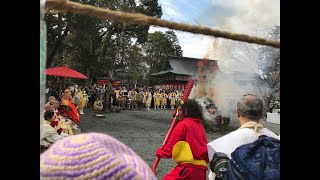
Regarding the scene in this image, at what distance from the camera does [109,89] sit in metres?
18.9

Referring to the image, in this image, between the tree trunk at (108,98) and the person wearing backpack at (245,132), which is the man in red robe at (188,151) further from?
the tree trunk at (108,98)

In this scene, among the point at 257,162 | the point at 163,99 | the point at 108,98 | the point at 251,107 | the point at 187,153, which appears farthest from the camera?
the point at 163,99

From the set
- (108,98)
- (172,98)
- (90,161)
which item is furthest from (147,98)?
(90,161)

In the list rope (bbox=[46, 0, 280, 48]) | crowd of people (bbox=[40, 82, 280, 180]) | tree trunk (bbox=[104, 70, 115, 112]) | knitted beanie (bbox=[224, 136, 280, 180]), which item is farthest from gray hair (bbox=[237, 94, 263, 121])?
tree trunk (bbox=[104, 70, 115, 112])

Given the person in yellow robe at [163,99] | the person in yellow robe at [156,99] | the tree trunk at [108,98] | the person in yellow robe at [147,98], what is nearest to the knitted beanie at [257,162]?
the tree trunk at [108,98]

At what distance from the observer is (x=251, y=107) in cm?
265

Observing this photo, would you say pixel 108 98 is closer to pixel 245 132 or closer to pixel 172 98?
pixel 172 98

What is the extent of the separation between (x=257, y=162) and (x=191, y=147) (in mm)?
2083

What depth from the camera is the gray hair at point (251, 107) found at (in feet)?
8.61

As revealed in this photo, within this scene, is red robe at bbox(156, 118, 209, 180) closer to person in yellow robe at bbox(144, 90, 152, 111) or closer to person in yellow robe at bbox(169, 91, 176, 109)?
person in yellow robe at bbox(144, 90, 152, 111)

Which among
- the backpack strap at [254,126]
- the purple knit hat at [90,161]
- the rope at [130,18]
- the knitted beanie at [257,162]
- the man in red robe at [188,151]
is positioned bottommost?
the man in red robe at [188,151]
